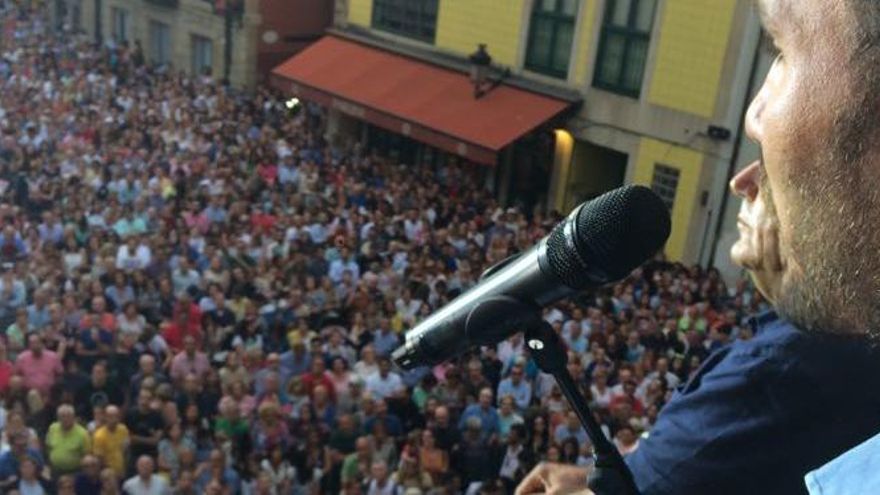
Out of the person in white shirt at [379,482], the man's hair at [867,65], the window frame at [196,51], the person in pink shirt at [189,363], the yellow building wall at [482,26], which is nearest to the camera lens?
the man's hair at [867,65]

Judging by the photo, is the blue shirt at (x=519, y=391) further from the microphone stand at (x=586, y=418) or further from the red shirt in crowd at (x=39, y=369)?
the microphone stand at (x=586, y=418)

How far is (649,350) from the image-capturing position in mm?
9781

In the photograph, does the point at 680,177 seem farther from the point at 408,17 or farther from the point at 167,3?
the point at 167,3

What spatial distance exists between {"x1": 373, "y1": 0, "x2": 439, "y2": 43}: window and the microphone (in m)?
17.8

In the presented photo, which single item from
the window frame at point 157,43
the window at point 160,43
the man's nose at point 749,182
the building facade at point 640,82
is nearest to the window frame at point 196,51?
the window frame at point 157,43

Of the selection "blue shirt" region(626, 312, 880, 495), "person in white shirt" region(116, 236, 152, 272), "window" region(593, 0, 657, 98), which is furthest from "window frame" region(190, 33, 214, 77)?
"blue shirt" region(626, 312, 880, 495)

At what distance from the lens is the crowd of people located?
24.6 ft

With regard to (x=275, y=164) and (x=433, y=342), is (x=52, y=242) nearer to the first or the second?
(x=275, y=164)

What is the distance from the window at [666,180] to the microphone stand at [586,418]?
13.7 metres

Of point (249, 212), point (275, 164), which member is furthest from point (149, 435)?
point (275, 164)

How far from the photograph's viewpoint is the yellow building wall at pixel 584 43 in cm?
1617

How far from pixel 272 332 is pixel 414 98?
9576mm

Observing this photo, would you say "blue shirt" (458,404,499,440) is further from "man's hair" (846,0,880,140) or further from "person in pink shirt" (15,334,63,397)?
"man's hair" (846,0,880,140)

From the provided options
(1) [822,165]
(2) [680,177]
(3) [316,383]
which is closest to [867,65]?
(1) [822,165]
